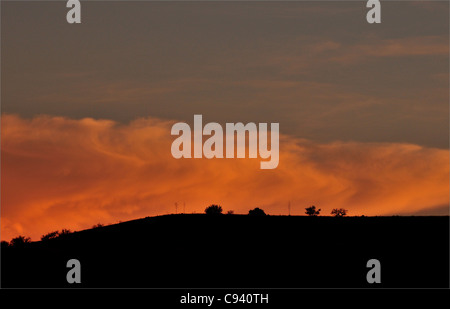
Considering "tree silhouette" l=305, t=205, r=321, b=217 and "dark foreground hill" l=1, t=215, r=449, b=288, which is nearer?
"dark foreground hill" l=1, t=215, r=449, b=288

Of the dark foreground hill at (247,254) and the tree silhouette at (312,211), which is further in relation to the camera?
the tree silhouette at (312,211)

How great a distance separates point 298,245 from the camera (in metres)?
84.2

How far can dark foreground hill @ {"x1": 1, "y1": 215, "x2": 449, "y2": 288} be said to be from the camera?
7656 cm

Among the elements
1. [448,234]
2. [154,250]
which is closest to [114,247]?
[154,250]

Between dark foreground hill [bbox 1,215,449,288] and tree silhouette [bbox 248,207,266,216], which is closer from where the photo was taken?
dark foreground hill [bbox 1,215,449,288]

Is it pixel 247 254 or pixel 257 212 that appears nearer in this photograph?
pixel 247 254

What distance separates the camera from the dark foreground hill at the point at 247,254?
251 feet

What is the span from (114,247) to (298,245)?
18.8 metres

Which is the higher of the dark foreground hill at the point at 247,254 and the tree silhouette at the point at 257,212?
the tree silhouette at the point at 257,212

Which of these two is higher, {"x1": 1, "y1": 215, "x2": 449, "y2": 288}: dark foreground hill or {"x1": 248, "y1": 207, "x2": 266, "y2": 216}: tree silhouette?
{"x1": 248, "y1": 207, "x2": 266, "y2": 216}: tree silhouette

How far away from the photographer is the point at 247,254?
8275 cm
